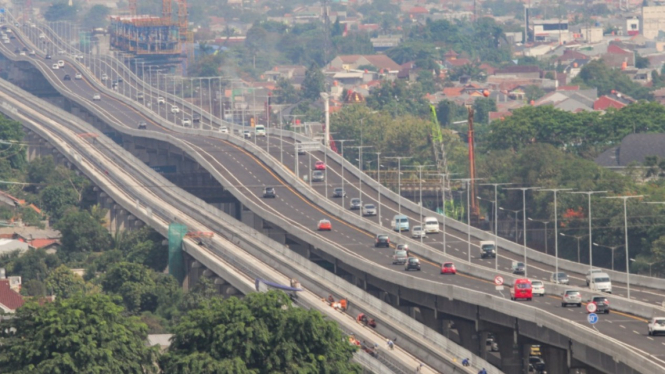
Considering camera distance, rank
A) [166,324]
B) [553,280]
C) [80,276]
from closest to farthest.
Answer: [553,280], [166,324], [80,276]

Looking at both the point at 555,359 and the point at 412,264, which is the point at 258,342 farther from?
the point at 412,264

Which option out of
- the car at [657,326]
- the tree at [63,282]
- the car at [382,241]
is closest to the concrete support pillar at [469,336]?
the car at [657,326]

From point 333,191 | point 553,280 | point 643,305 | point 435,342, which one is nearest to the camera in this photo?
point 643,305

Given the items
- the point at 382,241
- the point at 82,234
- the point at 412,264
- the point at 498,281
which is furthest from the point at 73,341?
the point at 82,234

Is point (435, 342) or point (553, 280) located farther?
point (553, 280)

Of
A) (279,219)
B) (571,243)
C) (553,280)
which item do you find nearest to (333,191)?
(279,219)

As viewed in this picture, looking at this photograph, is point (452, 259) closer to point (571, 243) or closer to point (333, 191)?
point (571, 243)
